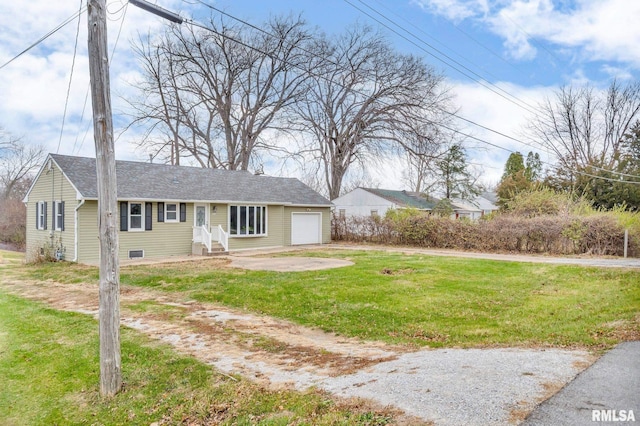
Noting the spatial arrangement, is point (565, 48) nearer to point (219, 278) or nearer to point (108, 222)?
point (219, 278)

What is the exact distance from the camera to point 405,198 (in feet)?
113

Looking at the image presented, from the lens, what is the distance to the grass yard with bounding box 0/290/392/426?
13.4 feet

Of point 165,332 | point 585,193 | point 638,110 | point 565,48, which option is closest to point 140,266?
point 165,332

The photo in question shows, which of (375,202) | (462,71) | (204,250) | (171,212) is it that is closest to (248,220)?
(204,250)

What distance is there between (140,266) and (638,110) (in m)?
37.1

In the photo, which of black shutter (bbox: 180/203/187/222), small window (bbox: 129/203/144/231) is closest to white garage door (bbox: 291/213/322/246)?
black shutter (bbox: 180/203/187/222)

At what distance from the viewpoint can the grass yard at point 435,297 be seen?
695cm

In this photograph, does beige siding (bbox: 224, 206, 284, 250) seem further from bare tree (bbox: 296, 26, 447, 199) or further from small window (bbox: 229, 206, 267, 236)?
bare tree (bbox: 296, 26, 447, 199)

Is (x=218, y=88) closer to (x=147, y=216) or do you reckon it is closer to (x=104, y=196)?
(x=147, y=216)

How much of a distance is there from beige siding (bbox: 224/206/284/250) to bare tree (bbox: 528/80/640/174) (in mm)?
23097

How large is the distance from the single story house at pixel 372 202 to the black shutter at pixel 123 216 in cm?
1661

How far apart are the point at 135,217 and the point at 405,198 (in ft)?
74.2

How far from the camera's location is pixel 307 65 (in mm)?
30828

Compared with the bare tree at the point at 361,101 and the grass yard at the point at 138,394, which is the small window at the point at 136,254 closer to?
the grass yard at the point at 138,394
